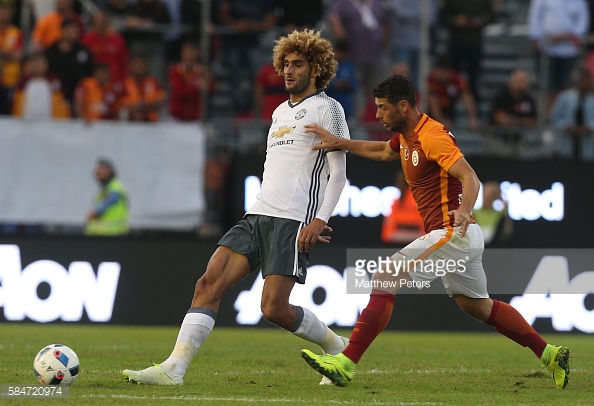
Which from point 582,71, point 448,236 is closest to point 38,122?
point 582,71

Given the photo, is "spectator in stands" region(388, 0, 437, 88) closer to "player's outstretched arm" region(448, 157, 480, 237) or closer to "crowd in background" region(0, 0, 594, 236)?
"crowd in background" region(0, 0, 594, 236)

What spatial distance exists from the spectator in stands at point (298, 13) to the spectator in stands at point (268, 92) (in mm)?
1062

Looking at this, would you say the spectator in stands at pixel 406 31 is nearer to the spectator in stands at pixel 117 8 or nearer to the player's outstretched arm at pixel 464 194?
the spectator in stands at pixel 117 8

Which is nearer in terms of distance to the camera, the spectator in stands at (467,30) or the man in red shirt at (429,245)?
the man in red shirt at (429,245)

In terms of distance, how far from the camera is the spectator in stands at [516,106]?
16.4 metres

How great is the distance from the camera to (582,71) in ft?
53.4

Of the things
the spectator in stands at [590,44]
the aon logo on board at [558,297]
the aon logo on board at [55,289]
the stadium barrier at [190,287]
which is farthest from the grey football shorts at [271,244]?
the spectator in stands at [590,44]

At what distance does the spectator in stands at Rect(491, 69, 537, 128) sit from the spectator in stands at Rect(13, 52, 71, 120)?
636cm

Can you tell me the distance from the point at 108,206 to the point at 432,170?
8187mm

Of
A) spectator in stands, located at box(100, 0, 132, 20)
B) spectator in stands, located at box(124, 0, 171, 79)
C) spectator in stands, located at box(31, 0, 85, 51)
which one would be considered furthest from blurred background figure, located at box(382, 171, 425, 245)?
spectator in stands, located at box(31, 0, 85, 51)

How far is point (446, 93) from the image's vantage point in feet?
54.0

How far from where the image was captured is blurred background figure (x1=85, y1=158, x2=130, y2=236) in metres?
15.3

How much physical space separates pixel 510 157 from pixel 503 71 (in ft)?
12.1

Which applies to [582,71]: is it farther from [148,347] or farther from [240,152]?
[148,347]
